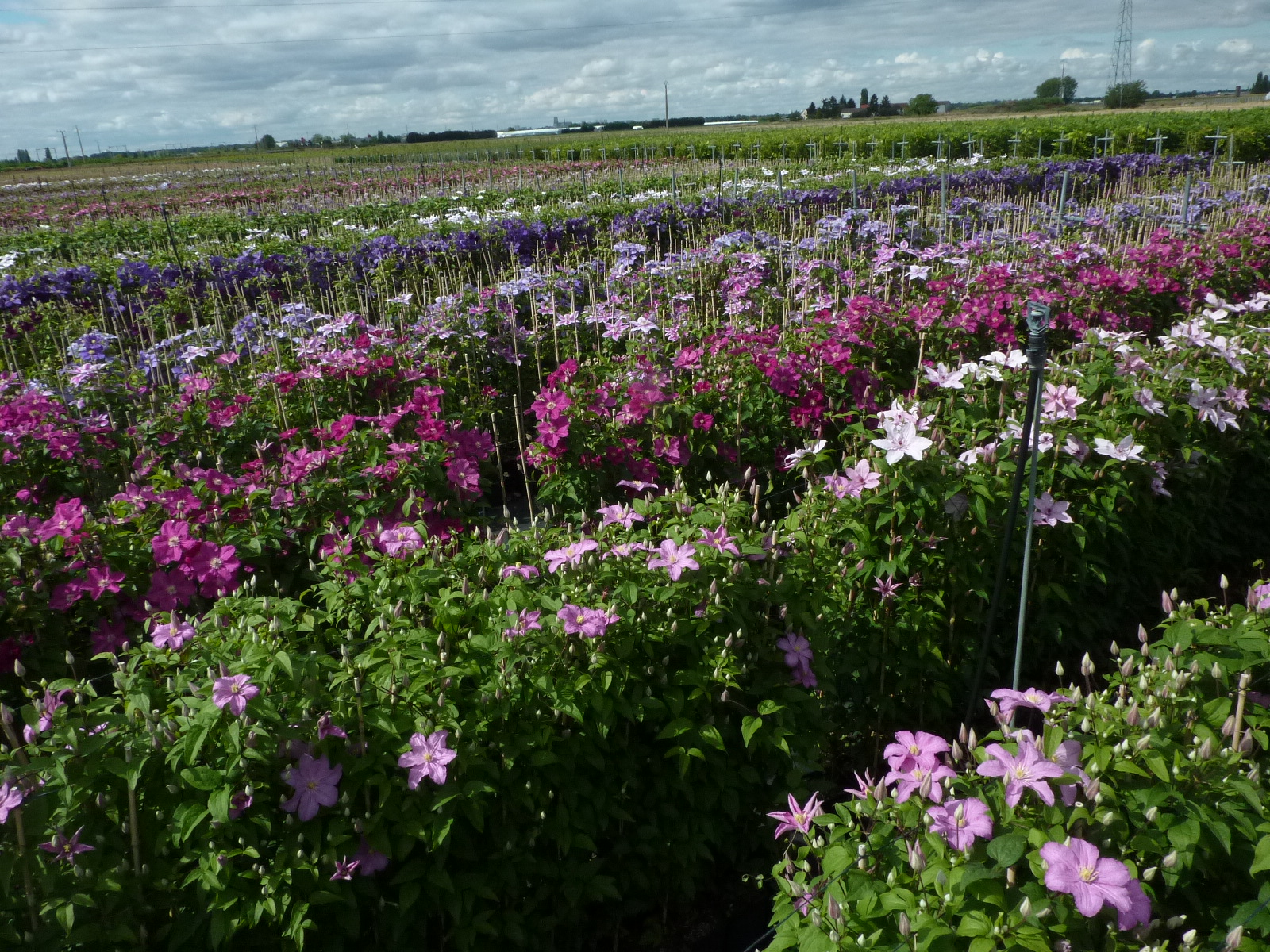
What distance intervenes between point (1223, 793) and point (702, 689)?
1049 millimetres

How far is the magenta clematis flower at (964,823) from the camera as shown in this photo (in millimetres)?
1389

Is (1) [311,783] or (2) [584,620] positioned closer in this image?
(1) [311,783]

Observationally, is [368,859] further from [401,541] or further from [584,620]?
[401,541]

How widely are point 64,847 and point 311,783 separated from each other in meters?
0.42

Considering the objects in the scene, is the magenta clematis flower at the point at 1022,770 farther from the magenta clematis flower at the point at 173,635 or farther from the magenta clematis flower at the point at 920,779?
the magenta clematis flower at the point at 173,635

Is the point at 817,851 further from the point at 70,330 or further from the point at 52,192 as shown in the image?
the point at 52,192

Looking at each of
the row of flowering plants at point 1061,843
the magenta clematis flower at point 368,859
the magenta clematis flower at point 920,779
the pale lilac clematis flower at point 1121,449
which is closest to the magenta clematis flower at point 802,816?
the row of flowering plants at point 1061,843

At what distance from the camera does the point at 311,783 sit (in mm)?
1657

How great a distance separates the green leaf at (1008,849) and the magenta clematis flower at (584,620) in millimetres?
897

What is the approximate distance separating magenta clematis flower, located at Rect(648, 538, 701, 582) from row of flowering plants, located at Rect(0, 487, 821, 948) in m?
0.01

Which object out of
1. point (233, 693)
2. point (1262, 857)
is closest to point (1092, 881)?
point (1262, 857)

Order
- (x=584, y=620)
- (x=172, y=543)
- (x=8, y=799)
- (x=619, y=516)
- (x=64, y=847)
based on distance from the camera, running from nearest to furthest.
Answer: (x=8, y=799) → (x=64, y=847) → (x=584, y=620) → (x=619, y=516) → (x=172, y=543)

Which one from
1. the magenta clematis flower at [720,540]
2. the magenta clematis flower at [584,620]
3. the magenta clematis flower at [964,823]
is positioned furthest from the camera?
the magenta clematis flower at [720,540]

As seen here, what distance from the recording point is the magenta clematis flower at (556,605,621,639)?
1901 mm
